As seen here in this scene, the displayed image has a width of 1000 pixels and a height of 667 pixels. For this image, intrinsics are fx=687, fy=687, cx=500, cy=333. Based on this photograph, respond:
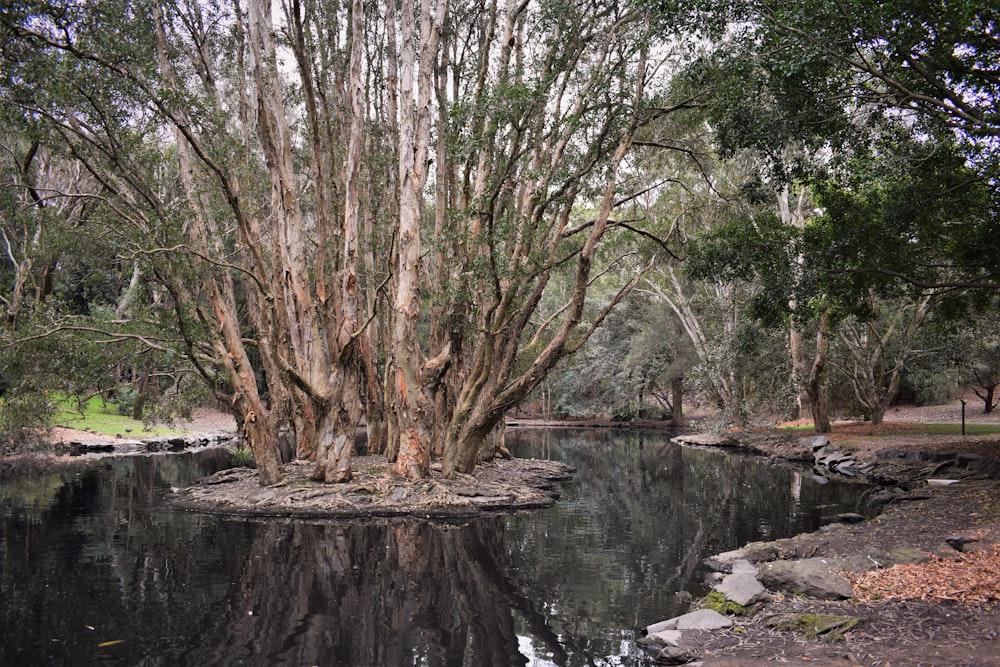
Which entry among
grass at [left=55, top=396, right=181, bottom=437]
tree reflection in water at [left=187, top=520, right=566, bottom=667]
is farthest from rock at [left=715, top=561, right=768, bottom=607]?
grass at [left=55, top=396, right=181, bottom=437]

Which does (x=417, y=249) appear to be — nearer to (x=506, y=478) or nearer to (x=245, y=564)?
(x=506, y=478)

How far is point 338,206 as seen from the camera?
1850 cm

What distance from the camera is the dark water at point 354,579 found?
242 inches

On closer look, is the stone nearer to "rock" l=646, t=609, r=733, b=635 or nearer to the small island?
"rock" l=646, t=609, r=733, b=635

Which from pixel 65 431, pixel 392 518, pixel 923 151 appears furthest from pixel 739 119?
pixel 65 431

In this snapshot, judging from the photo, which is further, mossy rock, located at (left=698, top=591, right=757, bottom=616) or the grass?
the grass

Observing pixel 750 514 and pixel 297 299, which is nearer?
pixel 750 514

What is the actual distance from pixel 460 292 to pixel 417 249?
1304 millimetres

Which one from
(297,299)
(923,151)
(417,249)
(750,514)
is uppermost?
(923,151)

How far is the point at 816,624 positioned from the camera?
19.7ft

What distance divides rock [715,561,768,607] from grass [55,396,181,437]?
22075 mm

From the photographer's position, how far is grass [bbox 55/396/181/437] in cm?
2536

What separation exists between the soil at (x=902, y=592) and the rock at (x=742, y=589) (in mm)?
201

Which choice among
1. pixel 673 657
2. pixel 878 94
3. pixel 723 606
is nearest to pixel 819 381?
pixel 878 94
